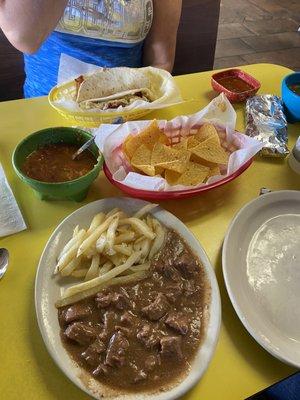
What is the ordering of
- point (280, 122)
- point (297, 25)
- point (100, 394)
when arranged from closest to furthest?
1. point (100, 394)
2. point (280, 122)
3. point (297, 25)

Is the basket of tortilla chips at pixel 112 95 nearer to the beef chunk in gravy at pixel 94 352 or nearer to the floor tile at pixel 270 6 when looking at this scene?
the beef chunk in gravy at pixel 94 352

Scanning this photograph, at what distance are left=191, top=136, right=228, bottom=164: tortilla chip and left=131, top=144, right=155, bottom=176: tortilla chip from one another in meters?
0.13

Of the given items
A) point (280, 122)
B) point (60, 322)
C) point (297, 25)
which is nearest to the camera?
point (60, 322)

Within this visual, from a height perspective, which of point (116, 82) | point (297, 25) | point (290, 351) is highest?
point (116, 82)

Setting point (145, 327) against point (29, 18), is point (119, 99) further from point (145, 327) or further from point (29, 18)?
point (145, 327)

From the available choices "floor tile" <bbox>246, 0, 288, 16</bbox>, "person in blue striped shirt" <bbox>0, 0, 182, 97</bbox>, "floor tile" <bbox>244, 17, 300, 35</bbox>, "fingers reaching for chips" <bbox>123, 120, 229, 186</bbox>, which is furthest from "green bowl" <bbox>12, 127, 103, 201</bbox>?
"floor tile" <bbox>246, 0, 288, 16</bbox>

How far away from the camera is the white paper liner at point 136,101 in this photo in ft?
4.35

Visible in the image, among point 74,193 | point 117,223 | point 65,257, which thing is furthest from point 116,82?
point 65,257

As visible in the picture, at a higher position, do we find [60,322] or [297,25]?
[60,322]

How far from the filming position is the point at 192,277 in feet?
3.01

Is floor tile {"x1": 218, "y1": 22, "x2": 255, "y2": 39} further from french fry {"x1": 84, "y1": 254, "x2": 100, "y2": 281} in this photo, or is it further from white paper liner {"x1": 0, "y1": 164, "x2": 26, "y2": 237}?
french fry {"x1": 84, "y1": 254, "x2": 100, "y2": 281}

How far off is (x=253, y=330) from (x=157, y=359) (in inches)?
8.3

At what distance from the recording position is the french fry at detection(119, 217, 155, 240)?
968 millimetres

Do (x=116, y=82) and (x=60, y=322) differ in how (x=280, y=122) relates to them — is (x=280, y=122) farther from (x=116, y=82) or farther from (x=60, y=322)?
(x=60, y=322)
